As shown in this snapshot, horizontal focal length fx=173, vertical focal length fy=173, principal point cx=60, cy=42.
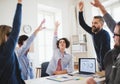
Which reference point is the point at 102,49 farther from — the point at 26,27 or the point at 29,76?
the point at 26,27

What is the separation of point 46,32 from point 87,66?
11.6 feet

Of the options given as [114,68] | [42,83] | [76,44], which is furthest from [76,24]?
[114,68]

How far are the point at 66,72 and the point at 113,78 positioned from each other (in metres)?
1.42

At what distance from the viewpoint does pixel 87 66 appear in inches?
110

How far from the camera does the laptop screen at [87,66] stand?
271 centimetres

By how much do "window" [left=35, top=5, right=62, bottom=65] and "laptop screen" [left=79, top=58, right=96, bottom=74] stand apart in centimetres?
307

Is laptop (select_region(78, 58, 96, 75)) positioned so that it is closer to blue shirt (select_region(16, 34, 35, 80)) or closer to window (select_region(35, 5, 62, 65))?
blue shirt (select_region(16, 34, 35, 80))

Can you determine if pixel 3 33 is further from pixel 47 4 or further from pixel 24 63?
pixel 47 4

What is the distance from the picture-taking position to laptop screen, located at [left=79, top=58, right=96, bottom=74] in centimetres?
271

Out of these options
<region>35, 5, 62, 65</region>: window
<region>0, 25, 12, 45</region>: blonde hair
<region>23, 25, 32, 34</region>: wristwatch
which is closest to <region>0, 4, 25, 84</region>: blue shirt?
<region>0, 25, 12, 45</region>: blonde hair

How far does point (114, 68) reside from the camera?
1.60m

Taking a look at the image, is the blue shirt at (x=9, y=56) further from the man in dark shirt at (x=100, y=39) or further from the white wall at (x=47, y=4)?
the white wall at (x=47, y=4)

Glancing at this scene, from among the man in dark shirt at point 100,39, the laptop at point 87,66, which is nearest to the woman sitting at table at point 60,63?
the laptop at point 87,66

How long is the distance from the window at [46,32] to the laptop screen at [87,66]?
10.1 ft
